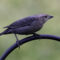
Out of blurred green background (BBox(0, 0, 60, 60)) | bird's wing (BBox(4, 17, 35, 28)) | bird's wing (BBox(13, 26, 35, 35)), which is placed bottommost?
blurred green background (BBox(0, 0, 60, 60))

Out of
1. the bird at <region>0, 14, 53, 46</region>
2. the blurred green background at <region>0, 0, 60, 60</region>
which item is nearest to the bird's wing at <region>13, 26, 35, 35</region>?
the bird at <region>0, 14, 53, 46</region>

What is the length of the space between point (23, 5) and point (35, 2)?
17cm

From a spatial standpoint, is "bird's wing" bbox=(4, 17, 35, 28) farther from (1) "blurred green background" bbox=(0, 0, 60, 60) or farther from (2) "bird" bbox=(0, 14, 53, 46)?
(1) "blurred green background" bbox=(0, 0, 60, 60)

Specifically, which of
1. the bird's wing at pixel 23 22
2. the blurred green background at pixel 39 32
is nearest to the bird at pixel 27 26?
the bird's wing at pixel 23 22

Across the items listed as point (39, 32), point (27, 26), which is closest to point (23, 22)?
point (27, 26)

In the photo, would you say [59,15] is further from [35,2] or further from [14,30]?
[14,30]

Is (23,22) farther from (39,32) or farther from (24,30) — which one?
(39,32)

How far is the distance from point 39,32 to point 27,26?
1.57 meters

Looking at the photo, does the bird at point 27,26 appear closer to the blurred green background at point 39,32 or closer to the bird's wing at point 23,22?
the bird's wing at point 23,22

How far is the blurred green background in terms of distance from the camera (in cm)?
345

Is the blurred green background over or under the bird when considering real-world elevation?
under

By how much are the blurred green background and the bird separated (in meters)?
1.20

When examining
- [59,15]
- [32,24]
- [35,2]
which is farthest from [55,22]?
[32,24]

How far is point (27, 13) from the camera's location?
4.01m
